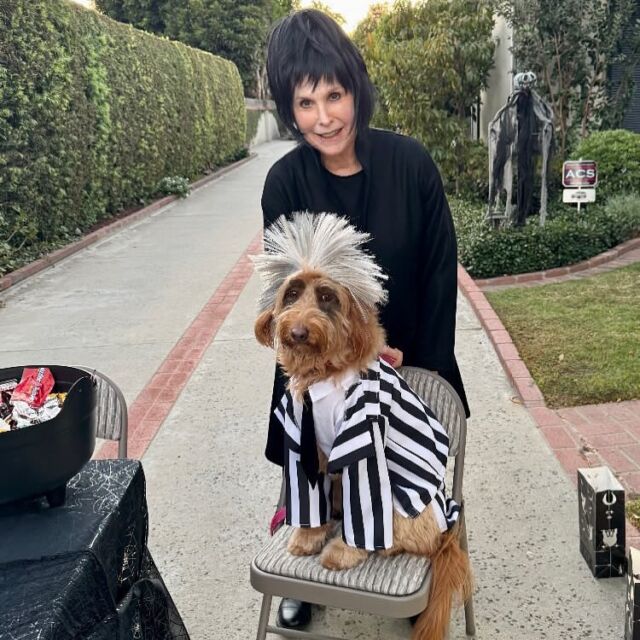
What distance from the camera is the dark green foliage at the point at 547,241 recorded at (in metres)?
8.24

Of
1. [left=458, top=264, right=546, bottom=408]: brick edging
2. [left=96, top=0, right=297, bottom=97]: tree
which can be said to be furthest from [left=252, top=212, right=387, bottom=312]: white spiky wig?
[left=96, top=0, right=297, bottom=97]: tree

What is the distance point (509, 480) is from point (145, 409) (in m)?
2.63

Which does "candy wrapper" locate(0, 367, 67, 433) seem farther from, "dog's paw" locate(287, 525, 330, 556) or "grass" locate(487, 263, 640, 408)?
"grass" locate(487, 263, 640, 408)

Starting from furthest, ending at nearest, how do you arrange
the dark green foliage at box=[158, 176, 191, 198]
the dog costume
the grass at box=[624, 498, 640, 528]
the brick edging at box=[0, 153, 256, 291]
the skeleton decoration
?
the dark green foliage at box=[158, 176, 191, 198]
the brick edging at box=[0, 153, 256, 291]
the skeleton decoration
the grass at box=[624, 498, 640, 528]
the dog costume

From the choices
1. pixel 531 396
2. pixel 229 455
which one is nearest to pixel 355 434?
pixel 229 455

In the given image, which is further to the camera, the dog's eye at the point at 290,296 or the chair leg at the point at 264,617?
the chair leg at the point at 264,617

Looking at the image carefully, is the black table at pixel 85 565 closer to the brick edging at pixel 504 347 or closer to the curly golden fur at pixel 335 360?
the curly golden fur at pixel 335 360

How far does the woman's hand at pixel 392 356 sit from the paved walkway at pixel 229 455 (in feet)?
3.66

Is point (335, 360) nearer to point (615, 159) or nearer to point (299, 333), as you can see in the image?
point (299, 333)

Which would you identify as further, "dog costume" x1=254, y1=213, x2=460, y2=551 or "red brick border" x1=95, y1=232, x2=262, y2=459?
"red brick border" x1=95, y1=232, x2=262, y2=459

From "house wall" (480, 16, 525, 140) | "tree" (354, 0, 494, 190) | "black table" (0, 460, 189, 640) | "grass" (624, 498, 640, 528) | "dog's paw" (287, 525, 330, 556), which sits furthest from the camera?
"tree" (354, 0, 494, 190)

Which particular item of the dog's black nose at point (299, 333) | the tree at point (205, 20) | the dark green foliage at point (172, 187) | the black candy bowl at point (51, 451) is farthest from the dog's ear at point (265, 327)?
the tree at point (205, 20)

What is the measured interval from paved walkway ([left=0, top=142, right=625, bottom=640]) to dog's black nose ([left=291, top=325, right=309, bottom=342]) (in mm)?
1499

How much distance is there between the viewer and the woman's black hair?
224cm
